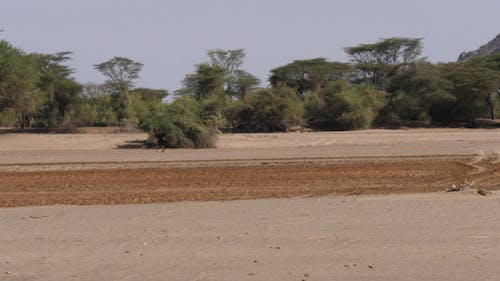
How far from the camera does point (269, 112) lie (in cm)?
4625

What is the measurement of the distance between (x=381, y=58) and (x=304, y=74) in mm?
9547

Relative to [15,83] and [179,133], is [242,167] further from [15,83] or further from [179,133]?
[15,83]

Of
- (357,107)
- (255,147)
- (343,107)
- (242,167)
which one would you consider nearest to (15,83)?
(255,147)

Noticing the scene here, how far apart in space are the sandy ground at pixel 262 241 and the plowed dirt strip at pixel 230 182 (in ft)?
7.99

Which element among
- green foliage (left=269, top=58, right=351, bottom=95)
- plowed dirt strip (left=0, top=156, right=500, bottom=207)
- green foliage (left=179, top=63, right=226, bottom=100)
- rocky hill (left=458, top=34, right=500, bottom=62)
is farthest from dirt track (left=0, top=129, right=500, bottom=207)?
rocky hill (left=458, top=34, right=500, bottom=62)

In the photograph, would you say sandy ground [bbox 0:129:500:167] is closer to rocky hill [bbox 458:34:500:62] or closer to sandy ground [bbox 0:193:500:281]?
sandy ground [bbox 0:193:500:281]

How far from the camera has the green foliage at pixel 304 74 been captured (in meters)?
63.5

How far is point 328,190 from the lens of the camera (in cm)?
1562

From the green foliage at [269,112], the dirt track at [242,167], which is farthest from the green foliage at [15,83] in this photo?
the green foliage at [269,112]

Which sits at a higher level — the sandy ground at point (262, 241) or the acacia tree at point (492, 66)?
the acacia tree at point (492, 66)

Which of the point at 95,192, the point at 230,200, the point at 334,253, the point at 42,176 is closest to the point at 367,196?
the point at 230,200

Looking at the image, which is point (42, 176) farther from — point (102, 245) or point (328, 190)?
point (102, 245)

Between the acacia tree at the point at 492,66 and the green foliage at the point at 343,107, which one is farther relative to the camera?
the acacia tree at the point at 492,66

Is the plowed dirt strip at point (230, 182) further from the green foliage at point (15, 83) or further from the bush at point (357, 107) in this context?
the bush at point (357, 107)
